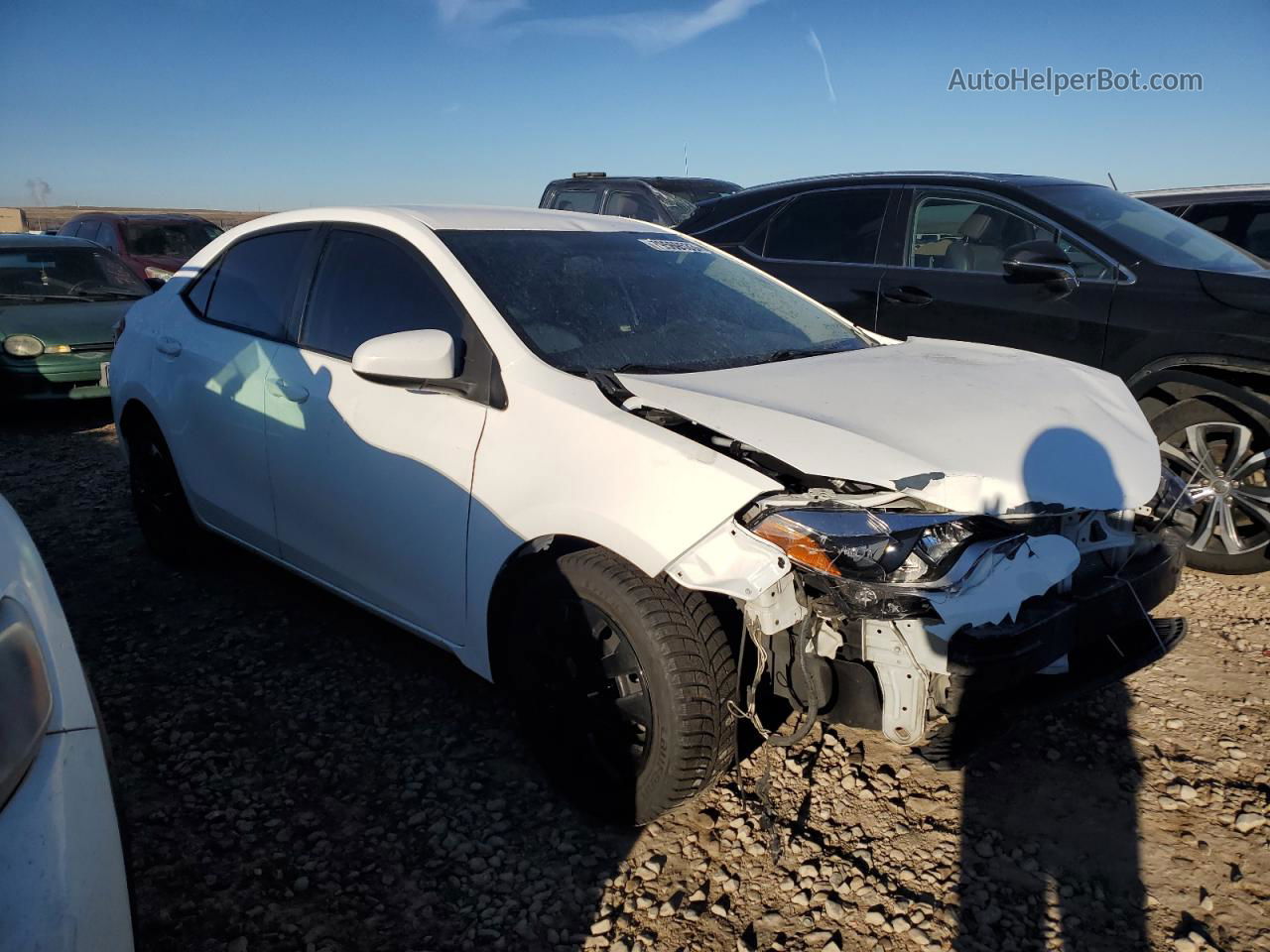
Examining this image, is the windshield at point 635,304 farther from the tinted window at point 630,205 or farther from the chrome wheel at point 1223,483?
the tinted window at point 630,205

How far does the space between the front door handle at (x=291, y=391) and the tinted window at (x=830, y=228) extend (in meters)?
3.43

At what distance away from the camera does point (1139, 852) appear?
241cm

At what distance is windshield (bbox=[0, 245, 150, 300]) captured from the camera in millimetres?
8328

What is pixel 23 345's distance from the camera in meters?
7.64

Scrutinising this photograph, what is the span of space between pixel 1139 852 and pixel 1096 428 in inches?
45.9

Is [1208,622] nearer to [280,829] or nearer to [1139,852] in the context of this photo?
[1139,852]

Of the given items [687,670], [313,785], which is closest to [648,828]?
[687,670]

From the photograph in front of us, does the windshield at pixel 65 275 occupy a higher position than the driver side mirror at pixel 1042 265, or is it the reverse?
the driver side mirror at pixel 1042 265

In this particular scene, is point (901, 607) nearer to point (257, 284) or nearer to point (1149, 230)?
point (257, 284)

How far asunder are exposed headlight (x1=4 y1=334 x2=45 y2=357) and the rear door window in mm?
4728

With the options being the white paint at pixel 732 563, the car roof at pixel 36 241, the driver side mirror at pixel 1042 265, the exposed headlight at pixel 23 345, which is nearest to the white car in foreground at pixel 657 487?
the white paint at pixel 732 563

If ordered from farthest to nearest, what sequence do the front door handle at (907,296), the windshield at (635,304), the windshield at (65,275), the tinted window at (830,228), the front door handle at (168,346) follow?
the windshield at (65,275)
the tinted window at (830,228)
the front door handle at (907,296)
the front door handle at (168,346)
the windshield at (635,304)

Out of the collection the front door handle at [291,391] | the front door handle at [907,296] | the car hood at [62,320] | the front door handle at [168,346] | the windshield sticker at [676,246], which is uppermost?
the windshield sticker at [676,246]

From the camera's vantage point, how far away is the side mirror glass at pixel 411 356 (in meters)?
2.60
